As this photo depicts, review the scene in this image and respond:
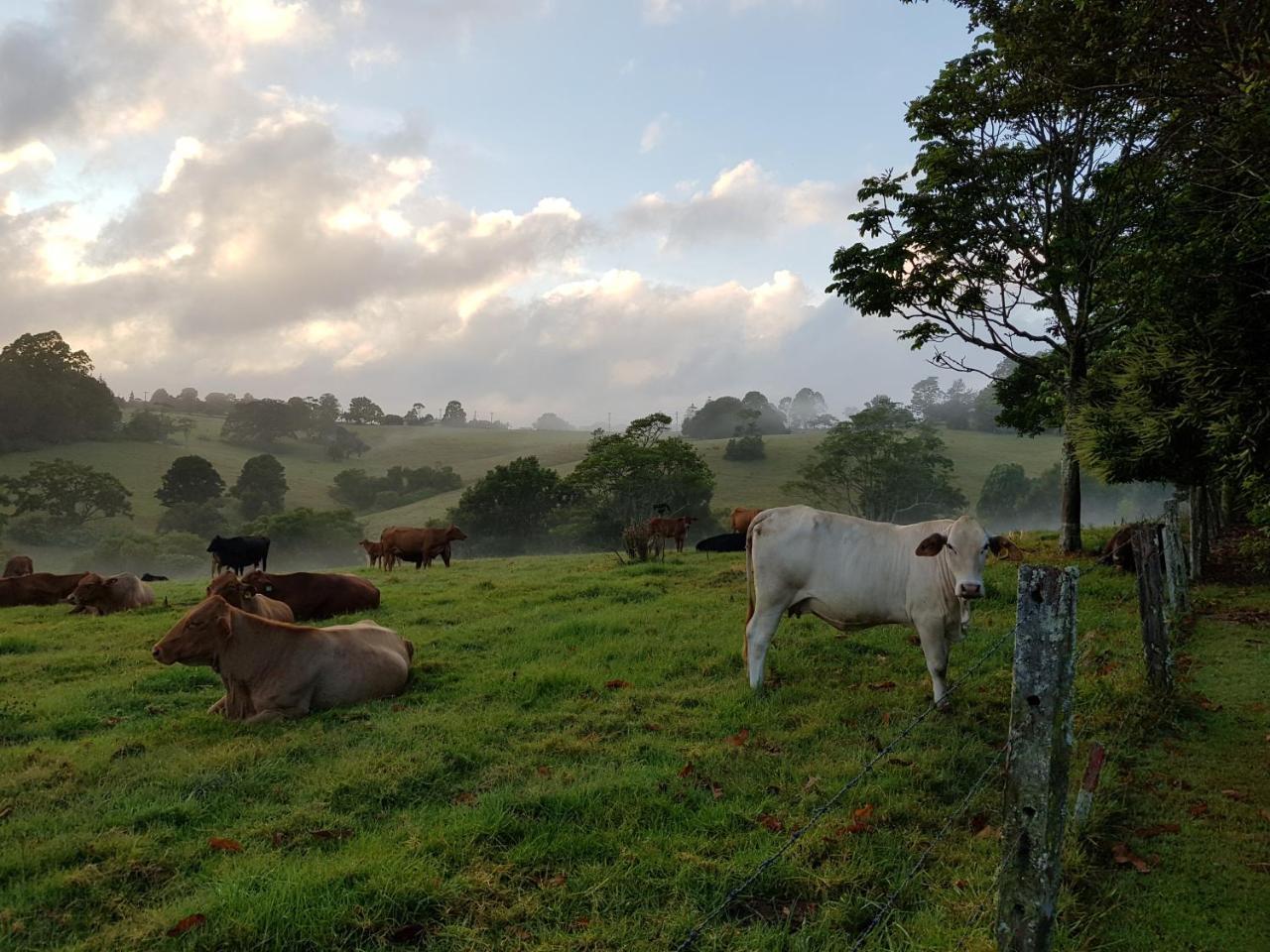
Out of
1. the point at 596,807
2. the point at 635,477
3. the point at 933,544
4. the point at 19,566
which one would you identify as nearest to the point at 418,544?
the point at 19,566

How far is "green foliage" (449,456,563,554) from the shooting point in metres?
64.0

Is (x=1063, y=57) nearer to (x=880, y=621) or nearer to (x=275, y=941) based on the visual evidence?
(x=880, y=621)

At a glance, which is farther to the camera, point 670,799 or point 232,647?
point 232,647

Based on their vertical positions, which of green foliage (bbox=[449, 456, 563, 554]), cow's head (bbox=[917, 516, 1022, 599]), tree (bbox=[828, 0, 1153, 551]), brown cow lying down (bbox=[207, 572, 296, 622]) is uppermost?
tree (bbox=[828, 0, 1153, 551])

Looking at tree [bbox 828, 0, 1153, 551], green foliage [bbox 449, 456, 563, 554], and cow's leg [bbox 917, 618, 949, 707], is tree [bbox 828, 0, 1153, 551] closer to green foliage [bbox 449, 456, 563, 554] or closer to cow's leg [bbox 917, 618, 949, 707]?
cow's leg [bbox 917, 618, 949, 707]

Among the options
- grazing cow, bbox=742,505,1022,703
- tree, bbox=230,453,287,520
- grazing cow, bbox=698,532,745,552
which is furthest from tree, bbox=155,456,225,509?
grazing cow, bbox=742,505,1022,703

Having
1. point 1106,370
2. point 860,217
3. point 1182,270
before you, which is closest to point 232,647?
point 1182,270

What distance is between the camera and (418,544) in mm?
27453

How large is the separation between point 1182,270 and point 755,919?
30.0ft

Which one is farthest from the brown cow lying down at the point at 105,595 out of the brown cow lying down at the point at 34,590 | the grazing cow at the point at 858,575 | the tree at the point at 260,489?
the tree at the point at 260,489

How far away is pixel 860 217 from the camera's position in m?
18.4

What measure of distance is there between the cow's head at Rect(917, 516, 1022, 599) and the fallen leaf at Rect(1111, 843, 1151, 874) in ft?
7.60

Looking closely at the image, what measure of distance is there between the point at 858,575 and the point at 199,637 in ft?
20.9

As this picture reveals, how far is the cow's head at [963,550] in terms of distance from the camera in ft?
21.7
